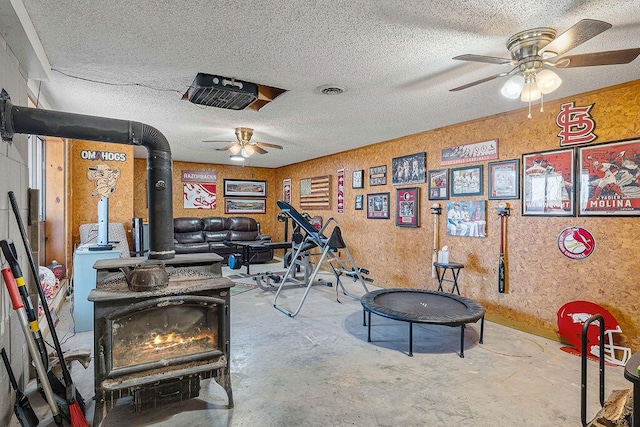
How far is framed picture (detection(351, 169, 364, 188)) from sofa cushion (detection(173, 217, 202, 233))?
394 cm

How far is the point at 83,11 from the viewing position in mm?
1908

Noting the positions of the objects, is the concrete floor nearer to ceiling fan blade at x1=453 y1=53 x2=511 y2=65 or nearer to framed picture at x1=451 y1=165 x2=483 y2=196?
framed picture at x1=451 y1=165 x2=483 y2=196

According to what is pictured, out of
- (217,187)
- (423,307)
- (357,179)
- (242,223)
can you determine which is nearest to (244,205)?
(242,223)

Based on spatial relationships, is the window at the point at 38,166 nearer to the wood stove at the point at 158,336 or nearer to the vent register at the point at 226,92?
the vent register at the point at 226,92

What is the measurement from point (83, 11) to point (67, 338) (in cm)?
310

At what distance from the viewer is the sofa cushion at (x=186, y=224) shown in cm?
783

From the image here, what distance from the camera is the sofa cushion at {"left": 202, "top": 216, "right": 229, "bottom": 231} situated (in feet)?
27.0

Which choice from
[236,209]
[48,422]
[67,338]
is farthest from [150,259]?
[236,209]

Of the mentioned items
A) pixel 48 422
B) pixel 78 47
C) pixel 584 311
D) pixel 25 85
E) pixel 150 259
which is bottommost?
pixel 48 422

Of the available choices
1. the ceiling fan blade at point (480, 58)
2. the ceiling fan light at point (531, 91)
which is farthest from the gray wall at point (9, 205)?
the ceiling fan light at point (531, 91)

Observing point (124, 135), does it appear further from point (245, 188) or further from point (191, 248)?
point (245, 188)

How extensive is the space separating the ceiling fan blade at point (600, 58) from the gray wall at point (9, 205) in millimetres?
3372

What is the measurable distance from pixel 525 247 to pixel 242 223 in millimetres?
6416

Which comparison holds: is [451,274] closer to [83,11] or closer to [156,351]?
[156,351]
